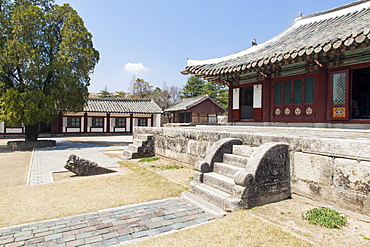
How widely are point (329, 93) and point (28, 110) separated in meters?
15.2

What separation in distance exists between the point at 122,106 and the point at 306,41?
2516 centimetres

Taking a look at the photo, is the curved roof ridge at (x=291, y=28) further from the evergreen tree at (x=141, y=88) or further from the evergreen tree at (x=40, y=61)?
the evergreen tree at (x=141, y=88)

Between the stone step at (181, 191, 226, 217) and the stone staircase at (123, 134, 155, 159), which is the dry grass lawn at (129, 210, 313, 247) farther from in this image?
the stone staircase at (123, 134, 155, 159)

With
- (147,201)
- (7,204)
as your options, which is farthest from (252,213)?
(7,204)

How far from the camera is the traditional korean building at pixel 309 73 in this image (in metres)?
5.98

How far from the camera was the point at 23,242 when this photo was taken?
2.86 metres

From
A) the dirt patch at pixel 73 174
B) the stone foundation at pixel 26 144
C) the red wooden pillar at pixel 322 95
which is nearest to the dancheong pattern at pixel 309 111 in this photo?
the red wooden pillar at pixel 322 95

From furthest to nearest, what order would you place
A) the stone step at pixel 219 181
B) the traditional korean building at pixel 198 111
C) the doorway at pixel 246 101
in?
the traditional korean building at pixel 198 111, the doorway at pixel 246 101, the stone step at pixel 219 181

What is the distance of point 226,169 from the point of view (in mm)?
4504

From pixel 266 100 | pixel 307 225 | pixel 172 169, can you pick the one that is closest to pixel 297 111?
pixel 266 100

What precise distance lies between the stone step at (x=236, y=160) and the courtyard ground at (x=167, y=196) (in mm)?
908

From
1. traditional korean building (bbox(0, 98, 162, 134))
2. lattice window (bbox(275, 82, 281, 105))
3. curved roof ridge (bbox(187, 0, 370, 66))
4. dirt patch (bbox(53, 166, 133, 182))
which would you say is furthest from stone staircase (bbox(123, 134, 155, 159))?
traditional korean building (bbox(0, 98, 162, 134))

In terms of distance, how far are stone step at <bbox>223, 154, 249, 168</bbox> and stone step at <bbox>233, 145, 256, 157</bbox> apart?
144 mm

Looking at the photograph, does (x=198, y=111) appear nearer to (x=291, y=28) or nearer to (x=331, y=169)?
(x=291, y=28)
